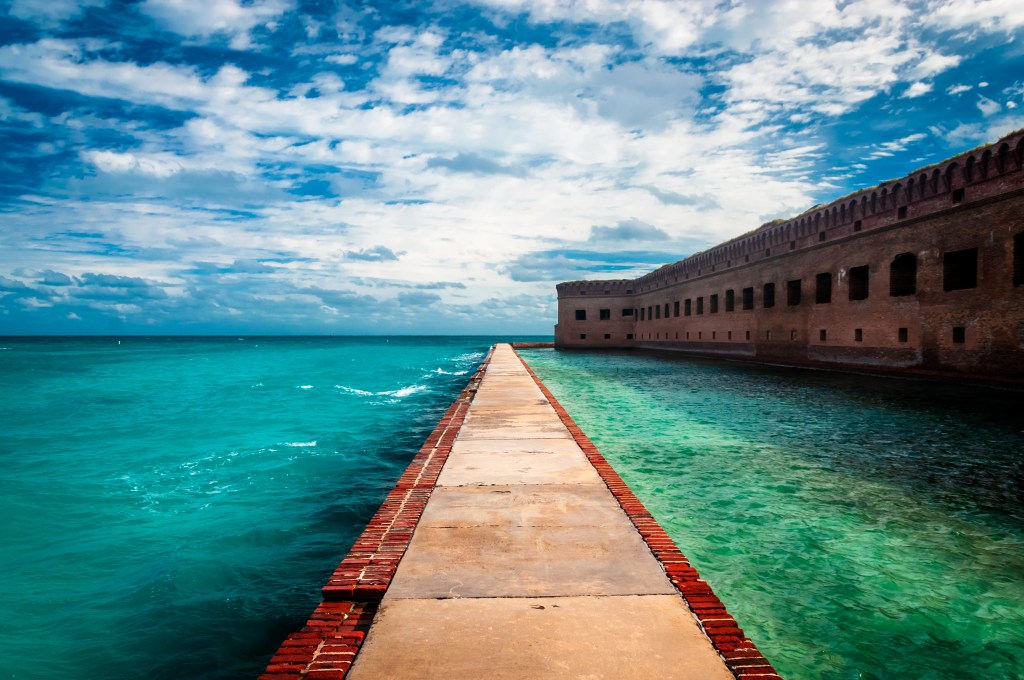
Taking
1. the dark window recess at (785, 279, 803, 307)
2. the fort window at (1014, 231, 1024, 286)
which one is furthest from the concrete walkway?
the dark window recess at (785, 279, 803, 307)

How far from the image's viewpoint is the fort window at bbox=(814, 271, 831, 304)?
21.4 m

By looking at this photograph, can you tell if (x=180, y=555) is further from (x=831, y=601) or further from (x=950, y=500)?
(x=950, y=500)

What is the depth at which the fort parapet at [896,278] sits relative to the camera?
13.9 metres

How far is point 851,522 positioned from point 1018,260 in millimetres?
13075


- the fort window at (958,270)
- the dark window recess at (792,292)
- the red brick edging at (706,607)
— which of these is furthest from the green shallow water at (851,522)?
the dark window recess at (792,292)

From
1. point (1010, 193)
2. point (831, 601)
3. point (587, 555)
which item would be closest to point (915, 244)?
point (1010, 193)

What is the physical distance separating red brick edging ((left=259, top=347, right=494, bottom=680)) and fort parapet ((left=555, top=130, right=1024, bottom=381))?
52.3ft

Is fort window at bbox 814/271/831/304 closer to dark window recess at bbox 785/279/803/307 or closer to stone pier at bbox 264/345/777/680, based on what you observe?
dark window recess at bbox 785/279/803/307

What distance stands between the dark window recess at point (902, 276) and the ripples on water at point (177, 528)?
47.6 ft

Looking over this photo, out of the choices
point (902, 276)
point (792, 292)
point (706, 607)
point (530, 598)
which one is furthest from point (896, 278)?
point (530, 598)

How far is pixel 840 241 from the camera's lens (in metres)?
20.2

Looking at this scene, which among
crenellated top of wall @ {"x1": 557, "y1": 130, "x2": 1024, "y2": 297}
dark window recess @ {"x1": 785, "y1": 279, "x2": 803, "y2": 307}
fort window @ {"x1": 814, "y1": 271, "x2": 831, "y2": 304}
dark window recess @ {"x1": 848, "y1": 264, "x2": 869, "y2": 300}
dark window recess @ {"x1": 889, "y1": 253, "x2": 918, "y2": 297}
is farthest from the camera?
dark window recess @ {"x1": 785, "y1": 279, "x2": 803, "y2": 307}

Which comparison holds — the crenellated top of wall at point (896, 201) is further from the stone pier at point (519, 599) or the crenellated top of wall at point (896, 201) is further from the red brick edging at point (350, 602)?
the red brick edging at point (350, 602)

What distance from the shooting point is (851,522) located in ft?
16.5
